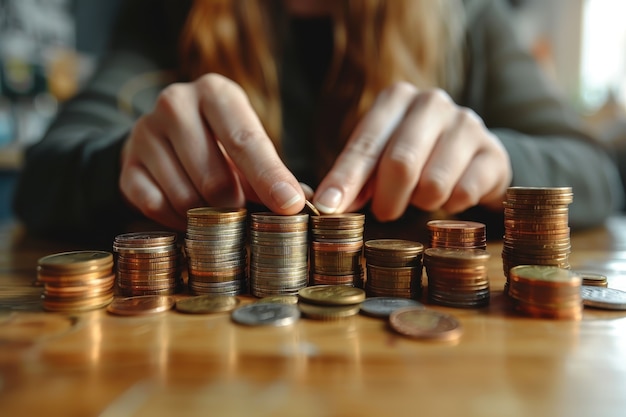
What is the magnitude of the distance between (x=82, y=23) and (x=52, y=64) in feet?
1.38

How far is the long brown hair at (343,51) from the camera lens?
4.35 ft

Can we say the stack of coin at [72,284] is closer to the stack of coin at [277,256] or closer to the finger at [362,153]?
the stack of coin at [277,256]

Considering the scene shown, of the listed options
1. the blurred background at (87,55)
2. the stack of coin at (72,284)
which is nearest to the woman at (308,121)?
the stack of coin at (72,284)

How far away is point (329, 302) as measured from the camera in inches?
22.7

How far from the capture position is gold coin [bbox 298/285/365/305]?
0.58 metres

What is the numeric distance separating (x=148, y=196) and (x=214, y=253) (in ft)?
0.81

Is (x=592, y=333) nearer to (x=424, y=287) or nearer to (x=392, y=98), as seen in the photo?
(x=424, y=287)

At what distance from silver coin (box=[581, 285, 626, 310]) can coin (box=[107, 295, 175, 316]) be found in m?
0.53

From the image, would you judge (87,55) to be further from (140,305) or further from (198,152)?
(140,305)

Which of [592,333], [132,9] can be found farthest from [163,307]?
[132,9]

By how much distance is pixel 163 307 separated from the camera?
59 centimetres

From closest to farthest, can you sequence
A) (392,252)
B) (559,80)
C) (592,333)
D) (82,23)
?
(592,333), (392,252), (82,23), (559,80)

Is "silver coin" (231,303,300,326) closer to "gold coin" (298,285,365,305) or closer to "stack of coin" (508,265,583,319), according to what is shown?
"gold coin" (298,285,365,305)

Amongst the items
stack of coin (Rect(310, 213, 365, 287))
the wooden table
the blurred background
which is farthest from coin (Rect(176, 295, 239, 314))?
the blurred background
